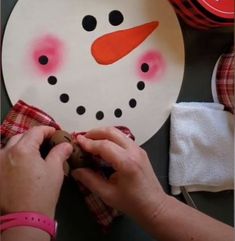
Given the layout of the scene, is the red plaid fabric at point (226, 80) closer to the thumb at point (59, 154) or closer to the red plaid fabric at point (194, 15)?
the red plaid fabric at point (194, 15)

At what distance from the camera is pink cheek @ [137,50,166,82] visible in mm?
643

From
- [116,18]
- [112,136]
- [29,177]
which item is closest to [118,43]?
[116,18]

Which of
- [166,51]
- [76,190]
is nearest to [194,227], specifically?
[76,190]

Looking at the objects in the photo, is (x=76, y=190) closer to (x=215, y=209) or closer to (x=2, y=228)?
(x=2, y=228)

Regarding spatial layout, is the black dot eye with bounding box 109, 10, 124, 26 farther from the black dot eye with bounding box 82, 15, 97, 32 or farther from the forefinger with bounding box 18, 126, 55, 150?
the forefinger with bounding box 18, 126, 55, 150

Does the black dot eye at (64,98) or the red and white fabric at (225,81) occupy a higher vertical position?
the black dot eye at (64,98)

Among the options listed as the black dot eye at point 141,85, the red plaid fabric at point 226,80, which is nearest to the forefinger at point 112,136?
the black dot eye at point 141,85

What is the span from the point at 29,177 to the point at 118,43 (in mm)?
266

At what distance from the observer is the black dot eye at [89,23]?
1.96 ft

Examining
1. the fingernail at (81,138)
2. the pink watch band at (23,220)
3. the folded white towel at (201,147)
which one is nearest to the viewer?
the pink watch band at (23,220)

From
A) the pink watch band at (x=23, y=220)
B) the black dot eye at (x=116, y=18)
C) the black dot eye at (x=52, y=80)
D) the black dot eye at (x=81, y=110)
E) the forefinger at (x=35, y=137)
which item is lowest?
the pink watch band at (x=23, y=220)

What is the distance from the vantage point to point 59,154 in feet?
1.71

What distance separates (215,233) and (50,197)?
0.24 meters

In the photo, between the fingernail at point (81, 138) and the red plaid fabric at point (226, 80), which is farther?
the red plaid fabric at point (226, 80)
